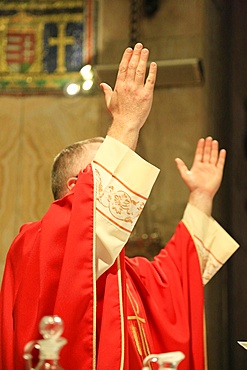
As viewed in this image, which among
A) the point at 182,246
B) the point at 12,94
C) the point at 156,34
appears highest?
the point at 156,34

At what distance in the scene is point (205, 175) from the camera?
299cm

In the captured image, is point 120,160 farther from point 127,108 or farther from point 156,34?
point 156,34

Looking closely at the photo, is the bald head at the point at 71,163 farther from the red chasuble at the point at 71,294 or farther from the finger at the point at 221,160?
the finger at the point at 221,160

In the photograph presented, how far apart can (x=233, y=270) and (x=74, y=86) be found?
1.55m

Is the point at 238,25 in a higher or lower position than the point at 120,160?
higher

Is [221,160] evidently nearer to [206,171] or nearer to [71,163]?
[206,171]

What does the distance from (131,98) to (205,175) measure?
37.3 inches

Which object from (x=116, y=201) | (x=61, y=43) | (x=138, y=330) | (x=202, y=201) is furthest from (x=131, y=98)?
(x=61, y=43)

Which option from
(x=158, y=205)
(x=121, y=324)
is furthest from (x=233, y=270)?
(x=121, y=324)

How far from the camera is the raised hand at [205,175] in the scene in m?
2.95

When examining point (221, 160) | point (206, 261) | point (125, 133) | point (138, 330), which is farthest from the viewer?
point (221, 160)

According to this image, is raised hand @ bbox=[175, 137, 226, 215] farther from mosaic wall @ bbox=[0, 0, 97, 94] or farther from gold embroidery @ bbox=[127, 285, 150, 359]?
mosaic wall @ bbox=[0, 0, 97, 94]

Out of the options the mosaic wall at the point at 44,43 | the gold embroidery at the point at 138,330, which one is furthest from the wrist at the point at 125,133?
the mosaic wall at the point at 44,43

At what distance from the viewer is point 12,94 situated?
4.48m
